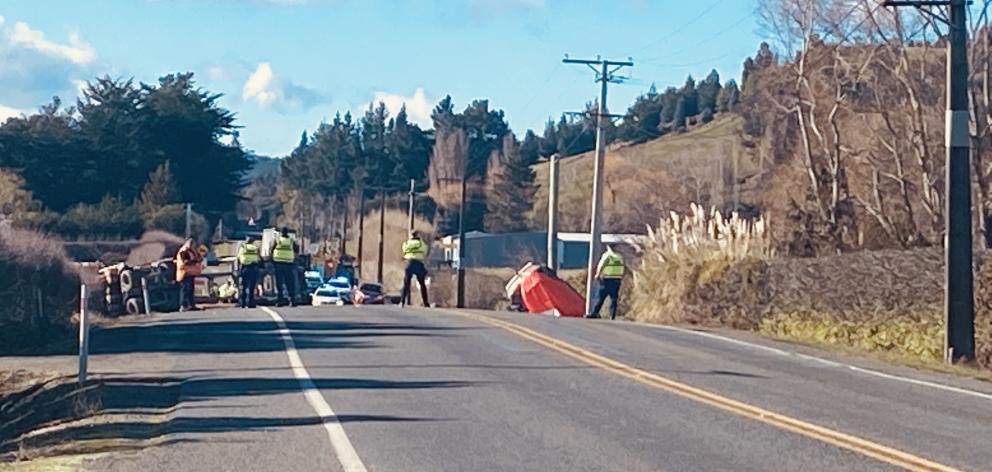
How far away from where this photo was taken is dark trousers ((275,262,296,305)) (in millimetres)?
37031

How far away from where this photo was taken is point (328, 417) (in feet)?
47.0

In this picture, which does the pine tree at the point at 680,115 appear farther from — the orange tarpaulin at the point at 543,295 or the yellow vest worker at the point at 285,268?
the yellow vest worker at the point at 285,268

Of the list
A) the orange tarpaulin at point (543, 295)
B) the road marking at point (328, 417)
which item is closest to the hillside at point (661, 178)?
the orange tarpaulin at point (543, 295)

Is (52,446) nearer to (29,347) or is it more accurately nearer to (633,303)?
(29,347)

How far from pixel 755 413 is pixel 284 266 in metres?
23.6

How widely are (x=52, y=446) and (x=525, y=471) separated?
4.82 meters

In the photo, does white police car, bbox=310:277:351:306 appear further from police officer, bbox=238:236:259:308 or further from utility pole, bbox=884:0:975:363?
utility pole, bbox=884:0:975:363

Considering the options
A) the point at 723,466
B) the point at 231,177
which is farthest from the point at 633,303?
the point at 231,177

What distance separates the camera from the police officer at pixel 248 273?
3619 centimetres

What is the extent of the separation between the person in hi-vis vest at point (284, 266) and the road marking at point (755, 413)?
13.7 metres

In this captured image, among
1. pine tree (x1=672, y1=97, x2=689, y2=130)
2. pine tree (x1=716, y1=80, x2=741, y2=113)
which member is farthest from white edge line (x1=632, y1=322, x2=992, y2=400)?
pine tree (x1=672, y1=97, x2=689, y2=130)

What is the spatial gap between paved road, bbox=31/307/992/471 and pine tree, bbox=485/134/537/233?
80.7 metres

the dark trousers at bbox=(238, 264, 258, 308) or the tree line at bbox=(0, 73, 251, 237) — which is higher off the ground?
the tree line at bbox=(0, 73, 251, 237)

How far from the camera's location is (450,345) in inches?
883
